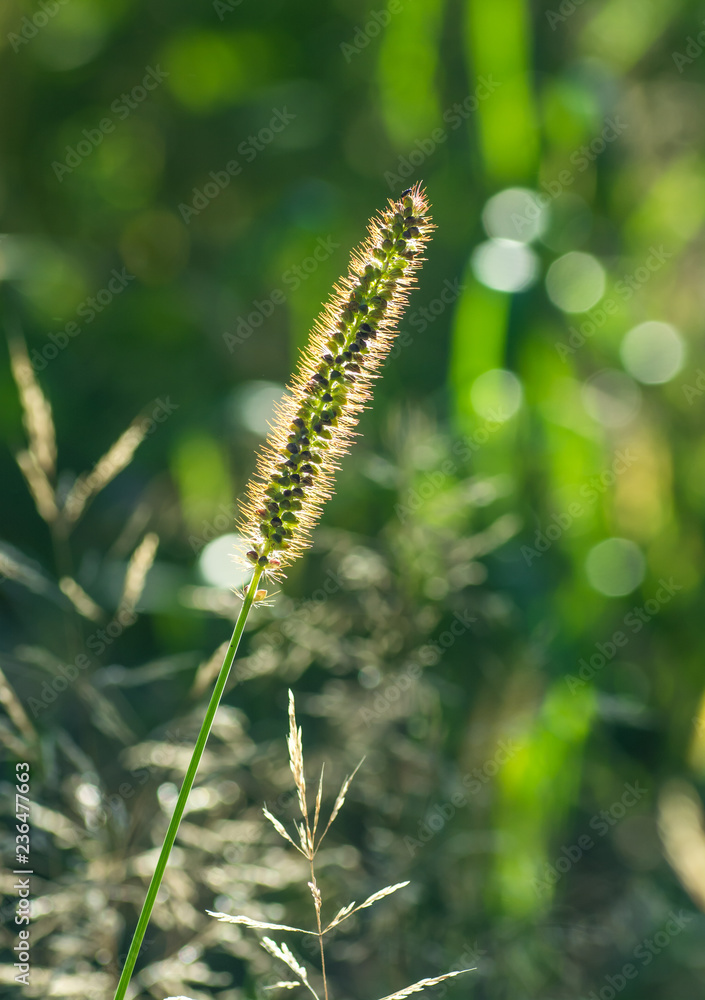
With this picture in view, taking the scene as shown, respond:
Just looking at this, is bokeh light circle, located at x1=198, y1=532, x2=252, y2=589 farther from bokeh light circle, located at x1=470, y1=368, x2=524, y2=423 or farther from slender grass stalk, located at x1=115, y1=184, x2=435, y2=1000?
slender grass stalk, located at x1=115, y1=184, x2=435, y2=1000

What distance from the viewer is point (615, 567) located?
283 cm

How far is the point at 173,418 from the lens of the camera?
317 centimetres

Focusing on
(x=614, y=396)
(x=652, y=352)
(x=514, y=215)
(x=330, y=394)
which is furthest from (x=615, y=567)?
(x=330, y=394)

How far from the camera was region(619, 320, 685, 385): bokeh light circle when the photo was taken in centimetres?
322

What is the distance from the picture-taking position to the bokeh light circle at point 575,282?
2910 mm

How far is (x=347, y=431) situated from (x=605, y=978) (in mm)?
2013

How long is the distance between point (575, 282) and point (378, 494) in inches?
41.7

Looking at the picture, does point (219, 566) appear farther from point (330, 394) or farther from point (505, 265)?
point (330, 394)

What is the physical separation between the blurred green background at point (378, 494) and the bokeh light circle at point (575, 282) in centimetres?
2

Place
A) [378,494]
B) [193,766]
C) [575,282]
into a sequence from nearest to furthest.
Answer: [193,766]
[378,494]
[575,282]

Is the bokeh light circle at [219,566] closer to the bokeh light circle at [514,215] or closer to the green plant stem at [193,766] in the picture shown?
the bokeh light circle at [514,215]

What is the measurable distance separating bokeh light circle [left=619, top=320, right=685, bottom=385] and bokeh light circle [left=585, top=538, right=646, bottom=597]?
0.67 m

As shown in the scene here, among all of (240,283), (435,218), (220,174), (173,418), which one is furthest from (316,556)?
(220,174)

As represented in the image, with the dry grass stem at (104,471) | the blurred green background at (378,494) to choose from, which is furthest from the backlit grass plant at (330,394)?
the dry grass stem at (104,471)
